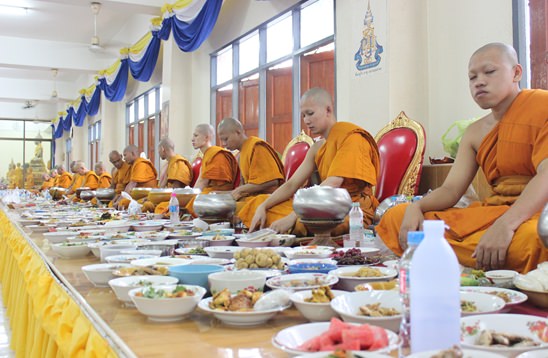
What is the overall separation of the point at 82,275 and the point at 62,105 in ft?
53.9

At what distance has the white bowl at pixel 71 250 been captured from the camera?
193cm

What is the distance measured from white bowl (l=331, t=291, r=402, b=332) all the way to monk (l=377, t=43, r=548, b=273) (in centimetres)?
84

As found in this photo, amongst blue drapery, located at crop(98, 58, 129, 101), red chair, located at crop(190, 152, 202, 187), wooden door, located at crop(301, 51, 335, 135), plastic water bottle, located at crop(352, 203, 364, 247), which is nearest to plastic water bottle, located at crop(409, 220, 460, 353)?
plastic water bottle, located at crop(352, 203, 364, 247)

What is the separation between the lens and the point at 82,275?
1572mm

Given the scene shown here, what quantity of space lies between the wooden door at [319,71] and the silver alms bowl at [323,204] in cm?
281

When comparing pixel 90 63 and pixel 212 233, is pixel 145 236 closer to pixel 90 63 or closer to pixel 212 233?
pixel 212 233

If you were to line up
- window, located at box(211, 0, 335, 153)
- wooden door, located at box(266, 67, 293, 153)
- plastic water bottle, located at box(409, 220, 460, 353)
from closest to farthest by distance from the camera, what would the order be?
plastic water bottle, located at box(409, 220, 460, 353), window, located at box(211, 0, 335, 153), wooden door, located at box(266, 67, 293, 153)

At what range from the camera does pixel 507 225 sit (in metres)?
1.74

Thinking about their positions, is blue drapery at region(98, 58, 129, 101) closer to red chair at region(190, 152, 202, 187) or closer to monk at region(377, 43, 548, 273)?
red chair at region(190, 152, 202, 187)

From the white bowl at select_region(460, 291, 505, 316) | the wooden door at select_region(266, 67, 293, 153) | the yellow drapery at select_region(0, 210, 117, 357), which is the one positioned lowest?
the yellow drapery at select_region(0, 210, 117, 357)

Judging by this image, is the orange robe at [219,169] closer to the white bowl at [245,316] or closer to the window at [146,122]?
the white bowl at [245,316]

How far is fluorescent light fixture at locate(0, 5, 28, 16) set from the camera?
8531mm

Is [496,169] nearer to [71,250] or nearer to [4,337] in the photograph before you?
[71,250]

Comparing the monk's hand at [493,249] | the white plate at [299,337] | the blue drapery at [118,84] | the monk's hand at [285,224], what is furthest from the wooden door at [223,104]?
the white plate at [299,337]
